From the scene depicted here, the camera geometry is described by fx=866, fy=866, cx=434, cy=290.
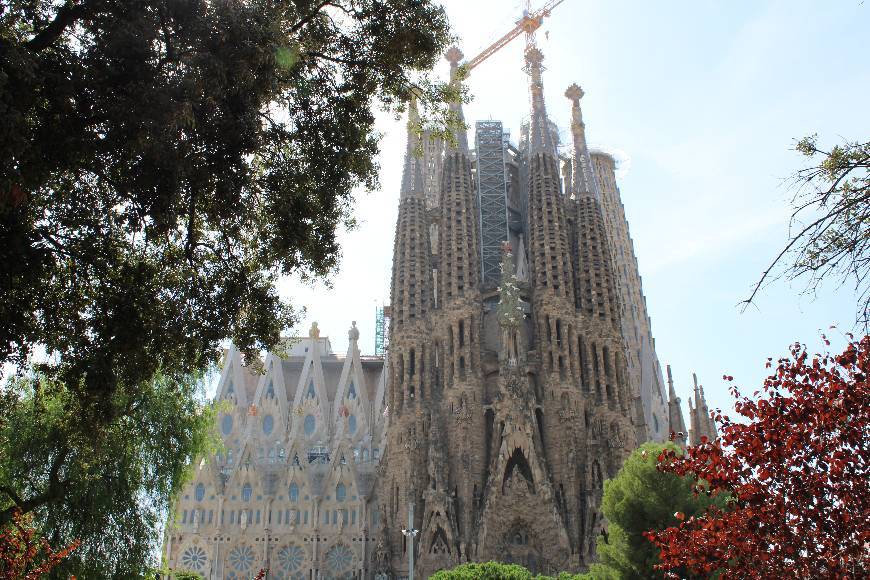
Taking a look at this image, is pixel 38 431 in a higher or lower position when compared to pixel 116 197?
lower

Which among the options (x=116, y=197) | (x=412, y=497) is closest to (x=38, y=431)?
(x=116, y=197)

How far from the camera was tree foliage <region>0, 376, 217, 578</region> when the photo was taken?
14.8 metres

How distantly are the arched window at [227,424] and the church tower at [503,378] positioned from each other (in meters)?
11.5

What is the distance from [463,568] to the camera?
2470 centimetres

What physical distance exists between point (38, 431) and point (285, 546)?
2727 cm

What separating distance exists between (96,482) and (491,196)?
98.2 ft

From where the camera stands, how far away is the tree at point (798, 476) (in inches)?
292

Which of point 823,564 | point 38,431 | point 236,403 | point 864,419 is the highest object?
point 236,403

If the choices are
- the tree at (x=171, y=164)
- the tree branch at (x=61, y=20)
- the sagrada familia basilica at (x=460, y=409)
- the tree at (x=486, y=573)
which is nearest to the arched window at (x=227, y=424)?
the sagrada familia basilica at (x=460, y=409)

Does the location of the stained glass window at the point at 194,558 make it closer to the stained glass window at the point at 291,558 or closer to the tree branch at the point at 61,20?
the stained glass window at the point at 291,558

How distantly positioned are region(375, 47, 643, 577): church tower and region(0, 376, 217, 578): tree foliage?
1761cm

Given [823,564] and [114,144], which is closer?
[823,564]

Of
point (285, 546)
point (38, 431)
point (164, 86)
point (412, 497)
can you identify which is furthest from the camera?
point (285, 546)

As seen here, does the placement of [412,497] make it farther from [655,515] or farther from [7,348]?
[7,348]
